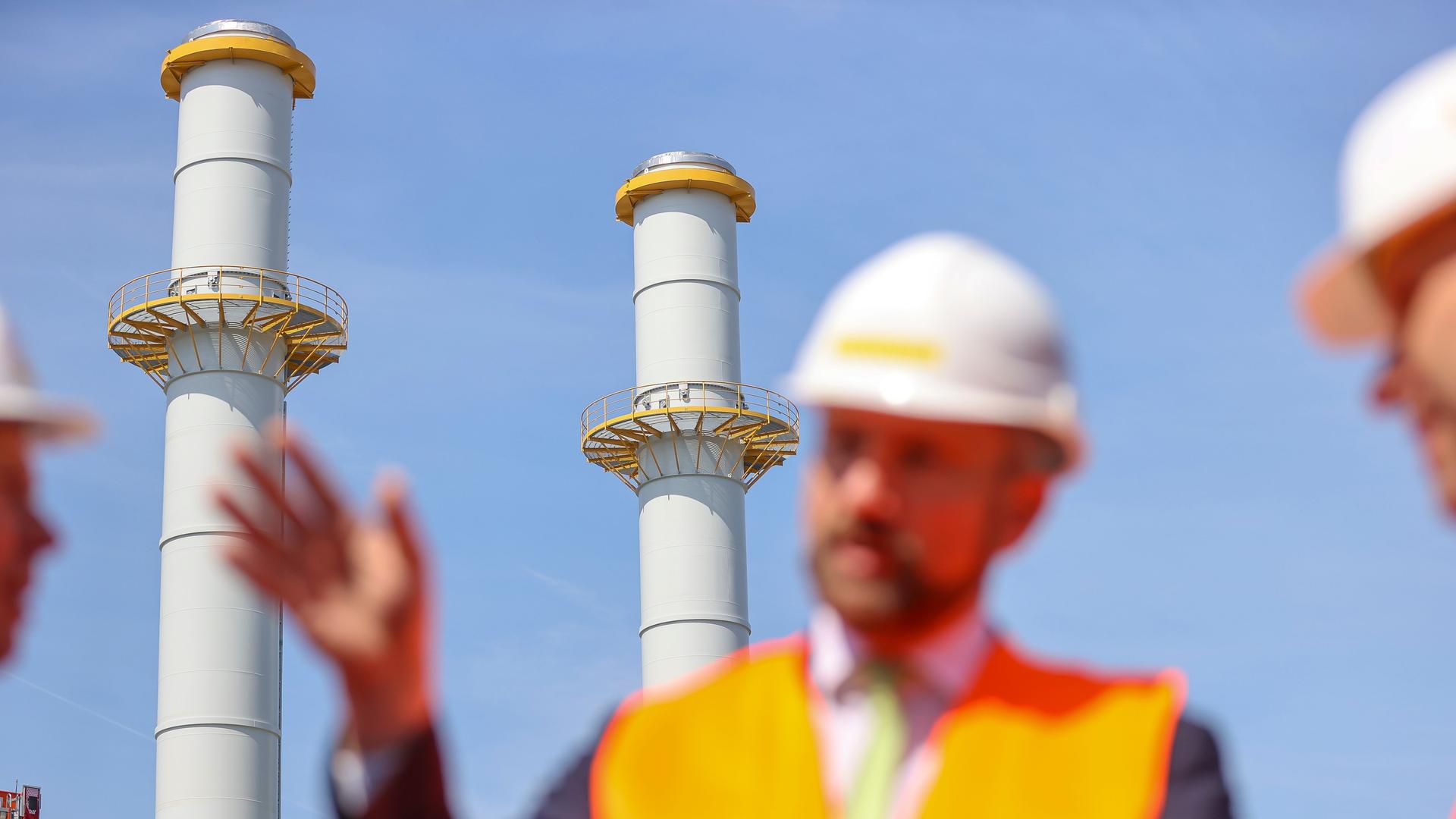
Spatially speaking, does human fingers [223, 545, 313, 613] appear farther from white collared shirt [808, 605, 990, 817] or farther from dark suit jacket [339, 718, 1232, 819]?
white collared shirt [808, 605, 990, 817]

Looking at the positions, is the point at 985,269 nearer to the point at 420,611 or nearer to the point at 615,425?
the point at 420,611

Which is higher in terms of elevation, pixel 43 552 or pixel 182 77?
pixel 182 77

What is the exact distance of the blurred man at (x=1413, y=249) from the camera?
2830mm

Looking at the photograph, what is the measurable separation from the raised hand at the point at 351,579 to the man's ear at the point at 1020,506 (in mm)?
974

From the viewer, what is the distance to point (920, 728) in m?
3.15

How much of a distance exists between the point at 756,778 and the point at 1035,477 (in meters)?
0.69

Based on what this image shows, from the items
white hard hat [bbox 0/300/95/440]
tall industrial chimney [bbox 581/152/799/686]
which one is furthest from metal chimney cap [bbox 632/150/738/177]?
white hard hat [bbox 0/300/95/440]

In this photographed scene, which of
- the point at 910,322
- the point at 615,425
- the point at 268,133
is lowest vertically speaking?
the point at 910,322

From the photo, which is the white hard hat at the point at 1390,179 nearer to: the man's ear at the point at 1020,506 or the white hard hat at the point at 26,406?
the man's ear at the point at 1020,506

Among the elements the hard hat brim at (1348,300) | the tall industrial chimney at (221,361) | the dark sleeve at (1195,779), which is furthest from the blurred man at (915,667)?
the tall industrial chimney at (221,361)

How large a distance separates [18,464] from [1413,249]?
249 cm

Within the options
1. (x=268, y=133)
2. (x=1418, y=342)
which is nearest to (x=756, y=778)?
(x=1418, y=342)

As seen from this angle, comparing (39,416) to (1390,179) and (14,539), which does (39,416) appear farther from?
(1390,179)

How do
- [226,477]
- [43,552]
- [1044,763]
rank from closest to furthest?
1. [1044,763]
2. [43,552]
3. [226,477]
